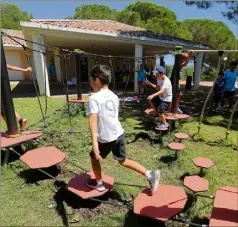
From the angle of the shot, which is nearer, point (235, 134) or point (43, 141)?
point (43, 141)

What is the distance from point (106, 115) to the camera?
2.55m

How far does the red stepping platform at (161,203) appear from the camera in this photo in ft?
7.64

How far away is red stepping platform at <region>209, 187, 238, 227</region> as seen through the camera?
84.4 inches

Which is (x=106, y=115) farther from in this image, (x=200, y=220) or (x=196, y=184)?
(x=200, y=220)

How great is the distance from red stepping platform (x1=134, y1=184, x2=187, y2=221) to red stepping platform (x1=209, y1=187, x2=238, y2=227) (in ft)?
1.05

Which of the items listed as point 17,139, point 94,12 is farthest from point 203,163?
point 94,12

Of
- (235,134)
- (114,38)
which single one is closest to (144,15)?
(114,38)

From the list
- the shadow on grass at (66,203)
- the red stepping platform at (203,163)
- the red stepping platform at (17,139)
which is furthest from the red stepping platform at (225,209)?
the red stepping platform at (17,139)

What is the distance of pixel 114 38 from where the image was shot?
1130 centimetres

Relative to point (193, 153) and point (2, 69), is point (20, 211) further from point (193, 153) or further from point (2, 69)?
point (193, 153)

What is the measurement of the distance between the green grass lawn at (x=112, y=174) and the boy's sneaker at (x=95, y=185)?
234mm

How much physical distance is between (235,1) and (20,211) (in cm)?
989

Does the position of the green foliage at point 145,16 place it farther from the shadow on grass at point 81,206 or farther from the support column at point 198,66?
the shadow on grass at point 81,206

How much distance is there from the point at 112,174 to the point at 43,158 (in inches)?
41.0
